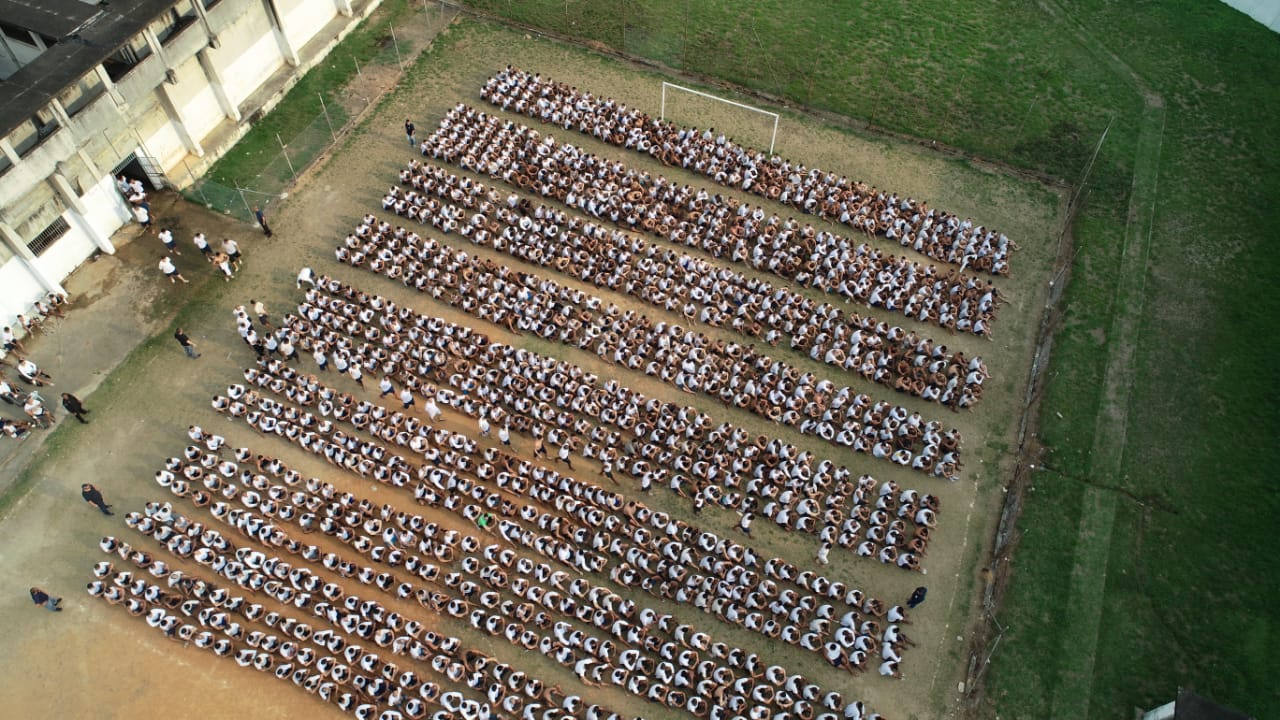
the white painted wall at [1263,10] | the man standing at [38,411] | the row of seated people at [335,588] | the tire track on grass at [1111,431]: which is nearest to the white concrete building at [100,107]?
the man standing at [38,411]

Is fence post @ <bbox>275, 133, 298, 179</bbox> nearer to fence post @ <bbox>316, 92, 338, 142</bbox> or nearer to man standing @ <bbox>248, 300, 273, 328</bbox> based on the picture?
fence post @ <bbox>316, 92, 338, 142</bbox>

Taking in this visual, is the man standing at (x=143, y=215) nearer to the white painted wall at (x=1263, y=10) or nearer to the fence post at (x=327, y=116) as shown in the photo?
the fence post at (x=327, y=116)

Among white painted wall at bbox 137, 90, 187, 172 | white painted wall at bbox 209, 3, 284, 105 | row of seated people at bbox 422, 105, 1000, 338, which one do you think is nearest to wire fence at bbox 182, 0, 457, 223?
white painted wall at bbox 137, 90, 187, 172

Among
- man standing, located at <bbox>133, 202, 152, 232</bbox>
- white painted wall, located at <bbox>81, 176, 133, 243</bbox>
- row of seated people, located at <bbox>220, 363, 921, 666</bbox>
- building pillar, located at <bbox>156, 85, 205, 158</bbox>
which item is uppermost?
building pillar, located at <bbox>156, 85, 205, 158</bbox>

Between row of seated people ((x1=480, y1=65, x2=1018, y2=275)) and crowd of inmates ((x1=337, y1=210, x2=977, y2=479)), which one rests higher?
row of seated people ((x1=480, y1=65, x2=1018, y2=275))

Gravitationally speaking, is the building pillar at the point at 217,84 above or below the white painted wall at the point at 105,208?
above

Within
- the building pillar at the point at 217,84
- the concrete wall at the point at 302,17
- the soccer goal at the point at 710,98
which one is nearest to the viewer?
the building pillar at the point at 217,84

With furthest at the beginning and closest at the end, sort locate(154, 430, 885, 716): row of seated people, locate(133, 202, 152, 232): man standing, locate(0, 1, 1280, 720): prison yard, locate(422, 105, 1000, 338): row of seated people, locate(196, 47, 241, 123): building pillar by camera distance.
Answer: locate(196, 47, 241, 123): building pillar
locate(133, 202, 152, 232): man standing
locate(422, 105, 1000, 338): row of seated people
locate(0, 1, 1280, 720): prison yard
locate(154, 430, 885, 716): row of seated people

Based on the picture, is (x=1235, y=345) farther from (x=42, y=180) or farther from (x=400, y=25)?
(x=42, y=180)
